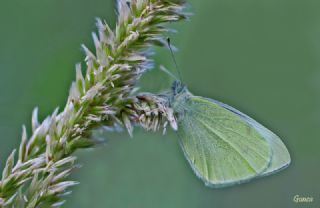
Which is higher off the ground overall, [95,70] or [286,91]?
[95,70]

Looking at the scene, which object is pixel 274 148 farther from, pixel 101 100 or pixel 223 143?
pixel 101 100

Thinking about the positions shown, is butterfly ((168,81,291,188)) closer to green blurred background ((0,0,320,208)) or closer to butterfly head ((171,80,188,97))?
butterfly head ((171,80,188,97))

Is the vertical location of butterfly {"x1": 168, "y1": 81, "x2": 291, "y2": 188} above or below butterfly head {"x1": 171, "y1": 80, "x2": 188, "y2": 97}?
below

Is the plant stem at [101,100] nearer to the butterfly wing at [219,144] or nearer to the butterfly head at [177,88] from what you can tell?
the butterfly head at [177,88]

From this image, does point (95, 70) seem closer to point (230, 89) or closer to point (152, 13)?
point (152, 13)

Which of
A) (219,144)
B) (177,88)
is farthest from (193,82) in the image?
(177,88)

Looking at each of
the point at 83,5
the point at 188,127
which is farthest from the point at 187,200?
the point at 83,5

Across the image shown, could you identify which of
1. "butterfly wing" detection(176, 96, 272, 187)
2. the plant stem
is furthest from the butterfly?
the plant stem
